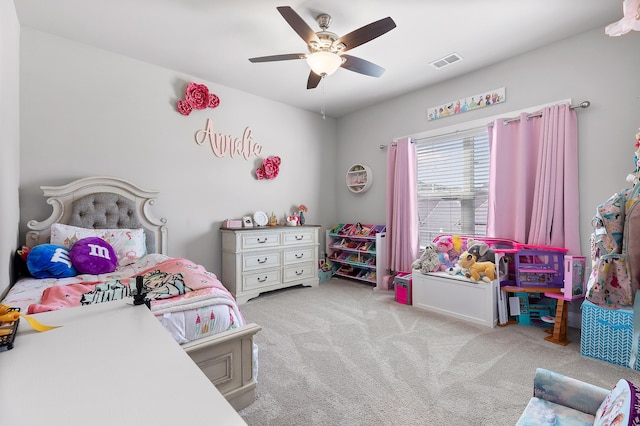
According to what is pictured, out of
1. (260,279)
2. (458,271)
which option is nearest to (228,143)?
(260,279)

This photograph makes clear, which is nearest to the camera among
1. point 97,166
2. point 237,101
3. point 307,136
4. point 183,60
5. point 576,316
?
point 576,316

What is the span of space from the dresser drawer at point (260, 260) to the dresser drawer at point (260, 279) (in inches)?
2.9

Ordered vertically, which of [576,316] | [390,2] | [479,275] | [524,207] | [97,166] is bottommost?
[576,316]

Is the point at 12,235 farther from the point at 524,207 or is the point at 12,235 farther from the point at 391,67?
the point at 524,207

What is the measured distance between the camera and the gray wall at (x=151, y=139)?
8.34 ft

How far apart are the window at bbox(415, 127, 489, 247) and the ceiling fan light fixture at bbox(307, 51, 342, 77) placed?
1905 millimetres

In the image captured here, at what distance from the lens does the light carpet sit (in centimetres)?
154

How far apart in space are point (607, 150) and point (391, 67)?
210cm

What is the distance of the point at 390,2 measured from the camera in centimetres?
213

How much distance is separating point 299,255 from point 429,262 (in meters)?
1.68

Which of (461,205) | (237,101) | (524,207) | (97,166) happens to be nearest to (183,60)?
(237,101)

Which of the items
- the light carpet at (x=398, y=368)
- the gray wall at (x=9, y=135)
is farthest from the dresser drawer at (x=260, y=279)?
the gray wall at (x=9, y=135)

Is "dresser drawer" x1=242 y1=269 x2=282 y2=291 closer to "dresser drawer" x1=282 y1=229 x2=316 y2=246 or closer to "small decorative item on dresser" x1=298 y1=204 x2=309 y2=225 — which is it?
"dresser drawer" x1=282 y1=229 x2=316 y2=246

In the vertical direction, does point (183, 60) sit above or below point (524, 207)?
above
